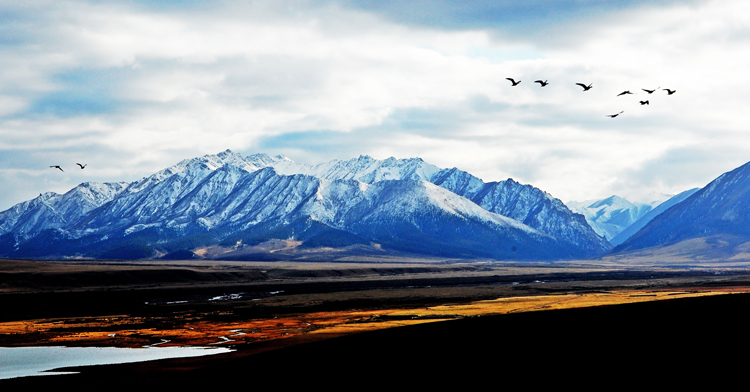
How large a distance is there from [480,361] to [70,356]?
129 feet

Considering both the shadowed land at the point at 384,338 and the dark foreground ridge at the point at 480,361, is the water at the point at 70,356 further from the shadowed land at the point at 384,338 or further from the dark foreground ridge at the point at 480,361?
the dark foreground ridge at the point at 480,361

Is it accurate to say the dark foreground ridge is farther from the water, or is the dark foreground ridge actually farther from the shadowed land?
the water

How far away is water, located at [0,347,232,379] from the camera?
198 feet

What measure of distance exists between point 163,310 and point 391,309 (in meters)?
39.2

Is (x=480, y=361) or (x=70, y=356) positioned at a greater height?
(x=480, y=361)

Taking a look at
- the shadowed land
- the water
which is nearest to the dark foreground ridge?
the shadowed land

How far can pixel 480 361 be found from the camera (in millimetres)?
53812

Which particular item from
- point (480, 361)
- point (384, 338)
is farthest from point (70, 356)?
point (480, 361)

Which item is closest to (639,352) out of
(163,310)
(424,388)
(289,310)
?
(424,388)

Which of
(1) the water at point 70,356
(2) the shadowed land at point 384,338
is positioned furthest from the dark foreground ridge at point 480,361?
(1) the water at point 70,356

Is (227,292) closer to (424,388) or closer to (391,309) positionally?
(391,309)

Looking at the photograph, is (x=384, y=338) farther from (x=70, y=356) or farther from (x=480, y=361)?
(x=70, y=356)

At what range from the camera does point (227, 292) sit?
174000 millimetres

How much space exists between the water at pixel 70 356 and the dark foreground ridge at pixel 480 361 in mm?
3774
